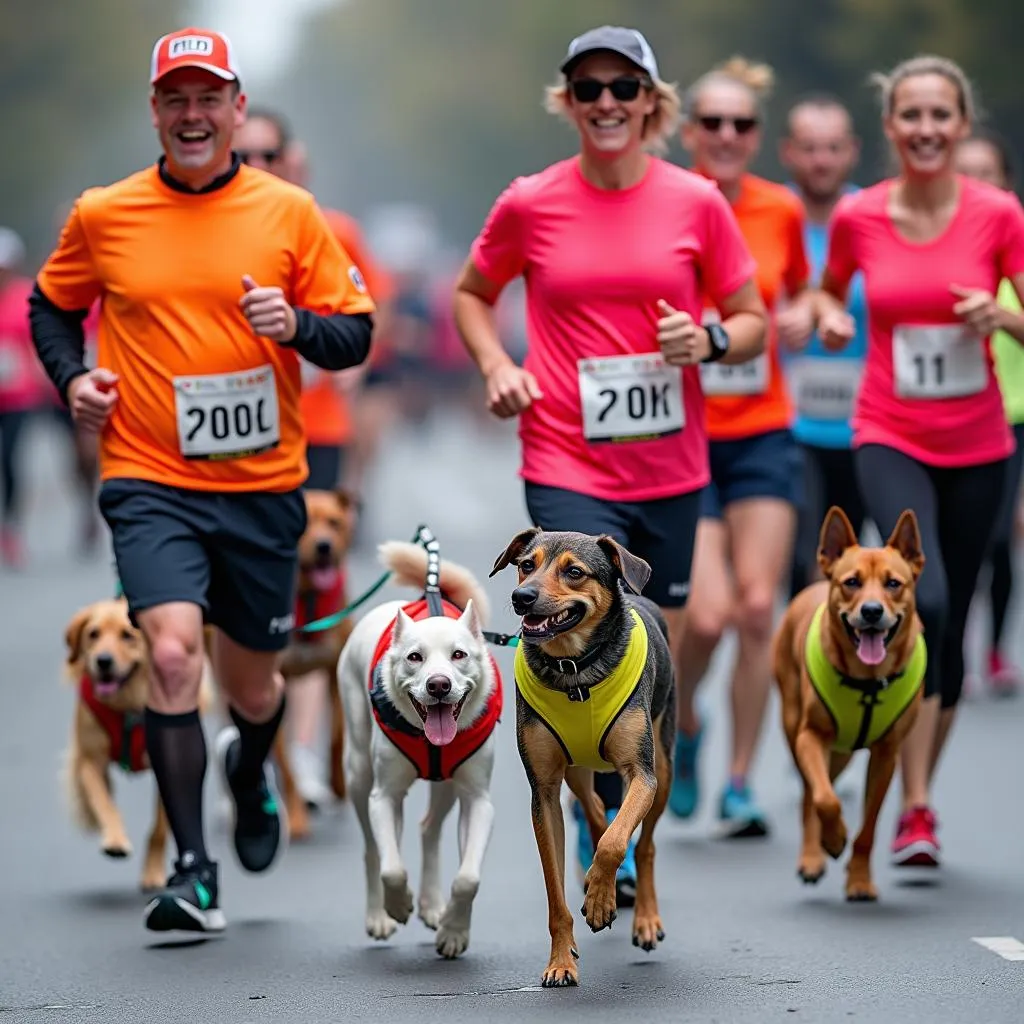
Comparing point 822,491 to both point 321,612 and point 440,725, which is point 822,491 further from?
point 440,725

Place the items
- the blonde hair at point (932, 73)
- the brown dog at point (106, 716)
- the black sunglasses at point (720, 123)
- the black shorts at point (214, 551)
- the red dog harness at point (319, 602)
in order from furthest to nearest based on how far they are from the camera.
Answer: the red dog harness at point (319, 602)
the black sunglasses at point (720, 123)
the brown dog at point (106, 716)
the blonde hair at point (932, 73)
the black shorts at point (214, 551)

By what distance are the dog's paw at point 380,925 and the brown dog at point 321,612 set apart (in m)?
2.50

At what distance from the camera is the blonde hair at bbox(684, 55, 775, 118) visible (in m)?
10.6

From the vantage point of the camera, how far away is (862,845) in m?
8.48

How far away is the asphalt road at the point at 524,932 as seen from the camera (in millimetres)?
6977

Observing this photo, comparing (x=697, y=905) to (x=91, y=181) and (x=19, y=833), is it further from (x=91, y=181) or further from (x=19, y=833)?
(x=91, y=181)

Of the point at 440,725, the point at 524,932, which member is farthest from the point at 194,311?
the point at 524,932

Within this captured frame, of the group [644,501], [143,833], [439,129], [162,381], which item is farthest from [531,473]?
[439,129]

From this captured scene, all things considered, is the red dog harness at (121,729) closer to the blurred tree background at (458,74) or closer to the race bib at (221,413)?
the race bib at (221,413)

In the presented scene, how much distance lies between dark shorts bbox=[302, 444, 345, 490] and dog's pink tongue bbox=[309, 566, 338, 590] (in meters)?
1.38

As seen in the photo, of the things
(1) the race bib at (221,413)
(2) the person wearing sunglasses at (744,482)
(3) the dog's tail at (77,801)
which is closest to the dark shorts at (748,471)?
(2) the person wearing sunglasses at (744,482)

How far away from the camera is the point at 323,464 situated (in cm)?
1259

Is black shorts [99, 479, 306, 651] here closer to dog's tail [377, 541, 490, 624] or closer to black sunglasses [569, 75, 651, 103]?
dog's tail [377, 541, 490, 624]

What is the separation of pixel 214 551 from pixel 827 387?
3.80 metres
